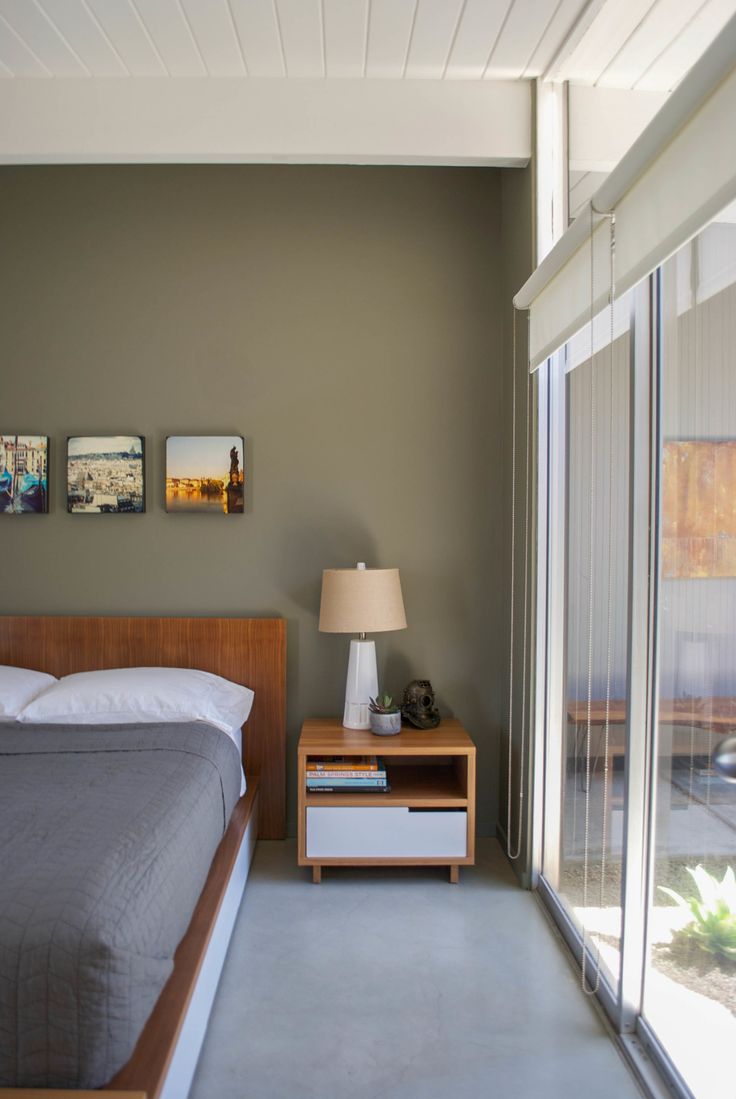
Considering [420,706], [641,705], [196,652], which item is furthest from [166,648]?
[641,705]

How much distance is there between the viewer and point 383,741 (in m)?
2.84

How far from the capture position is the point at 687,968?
1622 millimetres

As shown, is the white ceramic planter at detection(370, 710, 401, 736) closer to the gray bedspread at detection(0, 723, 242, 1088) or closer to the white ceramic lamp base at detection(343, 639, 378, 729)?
the white ceramic lamp base at detection(343, 639, 378, 729)

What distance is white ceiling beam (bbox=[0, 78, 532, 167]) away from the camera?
8.84ft

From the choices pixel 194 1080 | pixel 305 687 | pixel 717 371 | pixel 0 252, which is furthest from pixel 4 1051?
pixel 0 252

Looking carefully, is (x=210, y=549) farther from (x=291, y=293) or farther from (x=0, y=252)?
(x=0, y=252)

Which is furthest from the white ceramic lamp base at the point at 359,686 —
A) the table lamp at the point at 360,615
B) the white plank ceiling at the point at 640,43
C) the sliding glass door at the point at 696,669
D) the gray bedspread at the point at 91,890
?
the white plank ceiling at the point at 640,43

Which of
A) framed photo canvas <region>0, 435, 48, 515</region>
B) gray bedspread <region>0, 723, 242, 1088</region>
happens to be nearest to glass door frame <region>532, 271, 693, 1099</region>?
gray bedspread <region>0, 723, 242, 1088</region>

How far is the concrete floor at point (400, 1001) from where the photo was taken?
1771 mm

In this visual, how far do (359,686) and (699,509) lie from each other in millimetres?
1674

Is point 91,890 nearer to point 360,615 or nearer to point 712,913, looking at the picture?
point 712,913

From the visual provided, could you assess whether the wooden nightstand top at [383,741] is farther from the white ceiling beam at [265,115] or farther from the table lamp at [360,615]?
the white ceiling beam at [265,115]

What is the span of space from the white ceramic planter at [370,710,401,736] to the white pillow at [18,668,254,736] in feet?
1.66

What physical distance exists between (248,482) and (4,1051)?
2.21 meters
